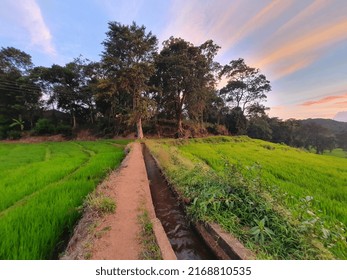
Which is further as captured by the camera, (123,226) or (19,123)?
(19,123)

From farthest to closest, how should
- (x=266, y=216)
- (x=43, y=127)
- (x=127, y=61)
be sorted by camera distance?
1. (x=43, y=127)
2. (x=127, y=61)
3. (x=266, y=216)

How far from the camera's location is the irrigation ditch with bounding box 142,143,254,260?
2.09m

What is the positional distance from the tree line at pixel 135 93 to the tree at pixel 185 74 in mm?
119

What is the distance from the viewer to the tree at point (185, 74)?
2194cm

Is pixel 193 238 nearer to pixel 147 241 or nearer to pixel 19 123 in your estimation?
pixel 147 241

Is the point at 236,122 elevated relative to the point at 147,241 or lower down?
elevated

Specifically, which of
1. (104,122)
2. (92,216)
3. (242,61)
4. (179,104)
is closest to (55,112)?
(104,122)

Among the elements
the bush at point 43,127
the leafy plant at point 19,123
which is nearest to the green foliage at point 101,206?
the bush at point 43,127

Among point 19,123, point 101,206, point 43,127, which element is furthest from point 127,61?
point 19,123

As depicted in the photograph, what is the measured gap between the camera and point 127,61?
2028 centimetres

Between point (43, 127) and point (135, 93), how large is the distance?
58.7 ft

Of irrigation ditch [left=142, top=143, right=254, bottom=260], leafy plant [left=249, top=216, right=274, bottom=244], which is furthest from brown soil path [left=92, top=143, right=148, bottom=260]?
leafy plant [left=249, top=216, right=274, bottom=244]

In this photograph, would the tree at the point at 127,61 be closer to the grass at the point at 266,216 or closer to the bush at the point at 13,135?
the grass at the point at 266,216
